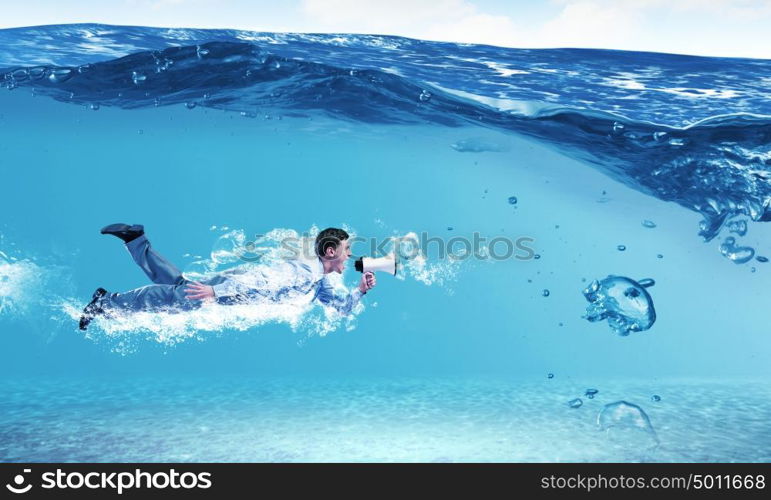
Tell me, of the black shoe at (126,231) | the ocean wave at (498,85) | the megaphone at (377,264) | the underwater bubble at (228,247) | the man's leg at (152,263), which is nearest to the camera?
the megaphone at (377,264)

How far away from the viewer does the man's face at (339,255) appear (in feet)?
24.4

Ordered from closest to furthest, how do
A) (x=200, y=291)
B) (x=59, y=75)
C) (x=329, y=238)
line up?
(x=329, y=238) < (x=200, y=291) < (x=59, y=75)

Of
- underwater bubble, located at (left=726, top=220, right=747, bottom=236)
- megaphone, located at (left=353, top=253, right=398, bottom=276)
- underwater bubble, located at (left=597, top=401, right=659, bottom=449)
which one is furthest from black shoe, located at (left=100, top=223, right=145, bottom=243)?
underwater bubble, located at (left=726, top=220, right=747, bottom=236)

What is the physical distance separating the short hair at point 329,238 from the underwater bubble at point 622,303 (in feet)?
13.7

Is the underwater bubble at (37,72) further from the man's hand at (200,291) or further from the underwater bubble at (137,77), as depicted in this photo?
the man's hand at (200,291)

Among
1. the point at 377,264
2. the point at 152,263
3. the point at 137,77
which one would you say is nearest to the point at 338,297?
the point at 377,264

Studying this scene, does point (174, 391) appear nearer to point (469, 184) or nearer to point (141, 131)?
point (141, 131)

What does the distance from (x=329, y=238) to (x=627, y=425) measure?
209 inches

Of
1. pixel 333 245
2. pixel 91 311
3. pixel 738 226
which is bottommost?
pixel 738 226

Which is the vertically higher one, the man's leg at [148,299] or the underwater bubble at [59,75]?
the underwater bubble at [59,75]

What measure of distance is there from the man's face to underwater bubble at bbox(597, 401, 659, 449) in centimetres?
448

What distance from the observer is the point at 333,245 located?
24.3 ft

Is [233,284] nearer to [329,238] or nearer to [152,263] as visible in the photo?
[152,263]

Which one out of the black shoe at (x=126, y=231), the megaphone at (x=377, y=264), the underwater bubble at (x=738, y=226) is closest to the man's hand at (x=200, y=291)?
the black shoe at (x=126, y=231)
